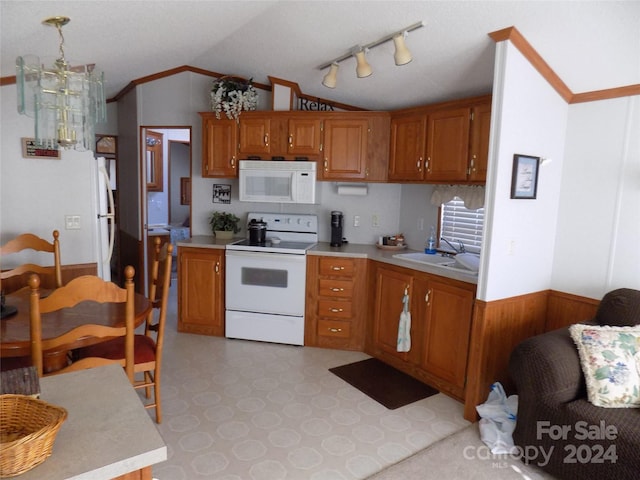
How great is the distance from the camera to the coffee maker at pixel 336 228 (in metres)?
4.18

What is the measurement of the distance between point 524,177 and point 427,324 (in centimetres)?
125

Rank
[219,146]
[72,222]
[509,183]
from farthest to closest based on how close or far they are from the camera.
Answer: [219,146]
[72,222]
[509,183]

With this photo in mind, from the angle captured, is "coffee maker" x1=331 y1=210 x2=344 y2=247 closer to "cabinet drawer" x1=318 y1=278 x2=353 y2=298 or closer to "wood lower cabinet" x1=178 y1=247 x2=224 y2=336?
"cabinet drawer" x1=318 y1=278 x2=353 y2=298

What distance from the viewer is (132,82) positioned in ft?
14.8

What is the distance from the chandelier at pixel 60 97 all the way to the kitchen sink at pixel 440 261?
7.96ft

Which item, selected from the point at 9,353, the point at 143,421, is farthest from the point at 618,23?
the point at 9,353

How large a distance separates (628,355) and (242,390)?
2381mm

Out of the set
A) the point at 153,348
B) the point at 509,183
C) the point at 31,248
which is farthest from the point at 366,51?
the point at 31,248

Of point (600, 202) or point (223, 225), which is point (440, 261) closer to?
point (600, 202)

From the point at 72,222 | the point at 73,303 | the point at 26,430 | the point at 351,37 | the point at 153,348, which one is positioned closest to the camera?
the point at 26,430

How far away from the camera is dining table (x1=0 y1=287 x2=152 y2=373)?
1.88 meters

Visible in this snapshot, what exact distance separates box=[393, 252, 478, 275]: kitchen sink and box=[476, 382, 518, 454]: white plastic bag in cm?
80

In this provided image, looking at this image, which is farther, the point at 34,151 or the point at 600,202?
the point at 34,151

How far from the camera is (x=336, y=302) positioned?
3814 mm
